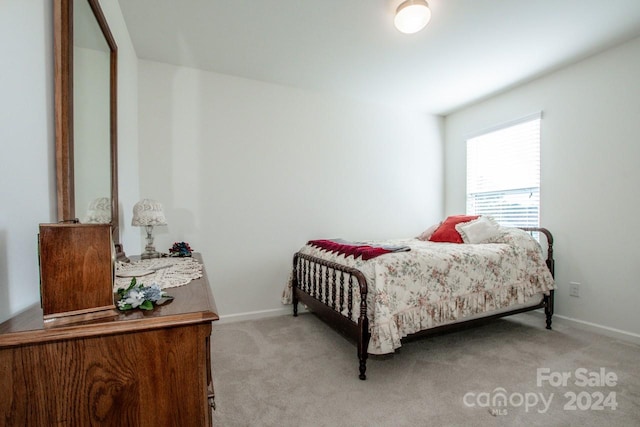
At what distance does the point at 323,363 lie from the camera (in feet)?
7.32

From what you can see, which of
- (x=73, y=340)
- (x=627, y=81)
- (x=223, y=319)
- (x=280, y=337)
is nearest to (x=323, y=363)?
(x=280, y=337)

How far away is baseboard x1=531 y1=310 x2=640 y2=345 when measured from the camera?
2.51m

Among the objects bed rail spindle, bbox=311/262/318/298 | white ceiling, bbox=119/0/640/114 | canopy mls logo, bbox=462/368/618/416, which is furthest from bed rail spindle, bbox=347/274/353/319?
white ceiling, bbox=119/0/640/114

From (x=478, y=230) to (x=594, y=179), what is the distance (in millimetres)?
1035

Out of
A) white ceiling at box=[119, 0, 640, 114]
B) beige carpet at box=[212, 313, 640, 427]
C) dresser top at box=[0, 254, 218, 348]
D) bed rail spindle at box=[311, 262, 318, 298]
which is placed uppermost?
white ceiling at box=[119, 0, 640, 114]

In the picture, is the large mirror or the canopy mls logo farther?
the canopy mls logo

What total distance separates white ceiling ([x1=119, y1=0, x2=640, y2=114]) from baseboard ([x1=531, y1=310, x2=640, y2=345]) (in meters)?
2.38

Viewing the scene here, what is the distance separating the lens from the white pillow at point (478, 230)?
9.87ft

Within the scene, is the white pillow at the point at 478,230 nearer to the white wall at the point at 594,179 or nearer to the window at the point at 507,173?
the window at the point at 507,173

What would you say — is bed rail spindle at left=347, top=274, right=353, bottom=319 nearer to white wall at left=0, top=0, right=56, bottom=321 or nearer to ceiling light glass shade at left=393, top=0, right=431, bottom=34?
white wall at left=0, top=0, right=56, bottom=321

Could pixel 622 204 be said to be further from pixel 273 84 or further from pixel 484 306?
pixel 273 84

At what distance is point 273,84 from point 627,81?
10.2 ft

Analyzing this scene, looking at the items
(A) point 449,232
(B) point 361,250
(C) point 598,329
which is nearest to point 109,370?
(B) point 361,250

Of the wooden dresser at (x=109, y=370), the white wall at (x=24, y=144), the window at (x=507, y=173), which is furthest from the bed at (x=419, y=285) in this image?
the white wall at (x=24, y=144)
